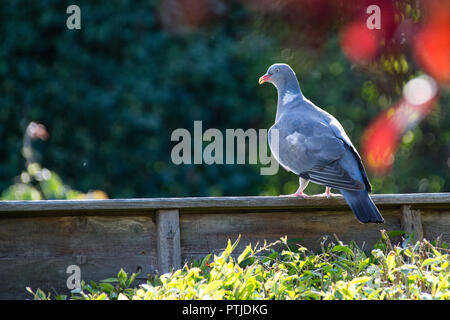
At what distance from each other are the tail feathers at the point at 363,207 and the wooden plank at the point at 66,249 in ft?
3.57

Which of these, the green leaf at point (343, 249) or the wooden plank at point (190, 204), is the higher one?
the wooden plank at point (190, 204)

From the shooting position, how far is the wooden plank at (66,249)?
11.5 ft

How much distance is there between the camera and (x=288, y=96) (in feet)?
15.7

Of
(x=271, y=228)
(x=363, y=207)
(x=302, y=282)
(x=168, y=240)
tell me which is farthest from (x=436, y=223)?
(x=168, y=240)

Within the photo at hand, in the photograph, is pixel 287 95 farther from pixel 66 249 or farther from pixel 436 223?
pixel 66 249

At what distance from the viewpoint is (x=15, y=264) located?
3492mm

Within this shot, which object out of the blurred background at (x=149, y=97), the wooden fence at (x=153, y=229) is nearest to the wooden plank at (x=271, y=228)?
the wooden fence at (x=153, y=229)

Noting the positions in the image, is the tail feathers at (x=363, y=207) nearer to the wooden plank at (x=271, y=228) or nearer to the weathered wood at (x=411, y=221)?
the wooden plank at (x=271, y=228)

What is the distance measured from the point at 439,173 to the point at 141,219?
9371 mm

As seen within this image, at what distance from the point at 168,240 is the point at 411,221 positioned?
4.48 feet

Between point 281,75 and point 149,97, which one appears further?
point 149,97
